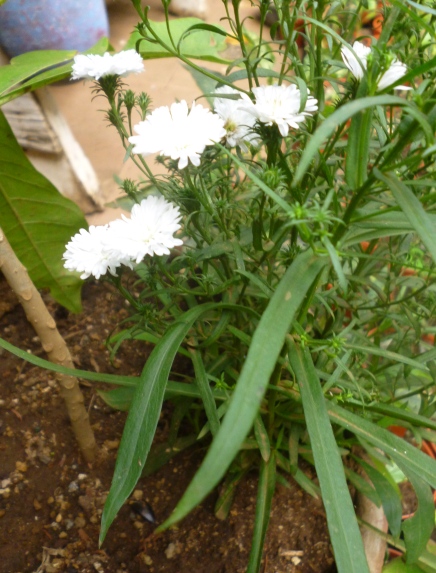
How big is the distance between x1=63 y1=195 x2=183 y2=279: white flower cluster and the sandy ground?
0.77m

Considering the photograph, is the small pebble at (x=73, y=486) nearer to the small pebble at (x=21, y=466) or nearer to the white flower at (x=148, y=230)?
the small pebble at (x=21, y=466)

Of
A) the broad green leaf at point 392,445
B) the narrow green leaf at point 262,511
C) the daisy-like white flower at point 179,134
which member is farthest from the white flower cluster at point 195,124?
the narrow green leaf at point 262,511

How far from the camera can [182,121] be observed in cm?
47

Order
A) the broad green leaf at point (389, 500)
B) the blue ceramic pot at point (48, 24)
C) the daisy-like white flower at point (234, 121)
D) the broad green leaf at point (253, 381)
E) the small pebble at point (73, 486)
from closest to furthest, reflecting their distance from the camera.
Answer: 1. the broad green leaf at point (253, 381)
2. the daisy-like white flower at point (234, 121)
3. the broad green leaf at point (389, 500)
4. the small pebble at point (73, 486)
5. the blue ceramic pot at point (48, 24)

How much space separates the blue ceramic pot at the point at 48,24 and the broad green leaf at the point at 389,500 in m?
1.35

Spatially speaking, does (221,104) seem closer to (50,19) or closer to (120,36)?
(50,19)

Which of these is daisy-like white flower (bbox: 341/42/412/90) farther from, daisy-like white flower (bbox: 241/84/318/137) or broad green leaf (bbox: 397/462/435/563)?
broad green leaf (bbox: 397/462/435/563)

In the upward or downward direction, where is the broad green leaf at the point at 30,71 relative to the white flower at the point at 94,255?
upward

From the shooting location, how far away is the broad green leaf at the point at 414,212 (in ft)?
1.18

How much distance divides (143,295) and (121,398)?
194 mm

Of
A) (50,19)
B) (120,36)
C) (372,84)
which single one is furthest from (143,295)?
(120,36)

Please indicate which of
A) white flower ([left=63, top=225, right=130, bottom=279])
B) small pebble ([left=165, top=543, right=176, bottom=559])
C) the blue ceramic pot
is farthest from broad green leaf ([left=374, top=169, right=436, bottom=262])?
the blue ceramic pot

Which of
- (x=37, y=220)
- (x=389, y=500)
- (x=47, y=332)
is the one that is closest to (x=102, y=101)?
(x=37, y=220)

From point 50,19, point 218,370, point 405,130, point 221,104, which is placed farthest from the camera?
point 50,19
